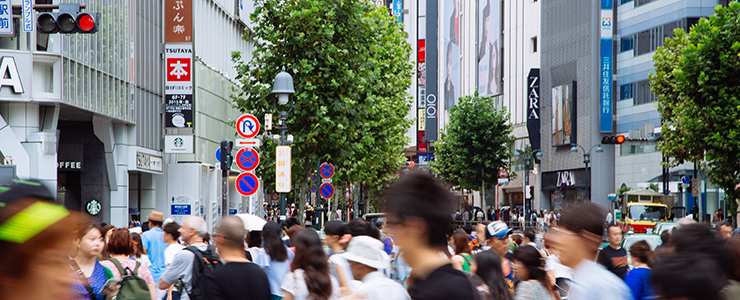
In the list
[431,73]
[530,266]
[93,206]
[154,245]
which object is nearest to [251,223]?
[530,266]

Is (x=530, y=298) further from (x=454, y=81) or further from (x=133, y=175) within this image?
(x=454, y=81)

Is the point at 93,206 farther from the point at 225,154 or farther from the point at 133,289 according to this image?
the point at 133,289

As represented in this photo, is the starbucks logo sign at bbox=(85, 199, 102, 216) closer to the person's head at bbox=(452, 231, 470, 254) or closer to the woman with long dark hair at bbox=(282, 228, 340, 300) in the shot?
the person's head at bbox=(452, 231, 470, 254)

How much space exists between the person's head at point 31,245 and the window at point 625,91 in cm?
6340

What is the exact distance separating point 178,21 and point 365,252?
30.2 m

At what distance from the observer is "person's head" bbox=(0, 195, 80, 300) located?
2283 millimetres

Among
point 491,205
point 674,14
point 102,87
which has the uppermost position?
point 674,14

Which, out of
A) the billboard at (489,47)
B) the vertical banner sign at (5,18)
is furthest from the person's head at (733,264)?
the billboard at (489,47)

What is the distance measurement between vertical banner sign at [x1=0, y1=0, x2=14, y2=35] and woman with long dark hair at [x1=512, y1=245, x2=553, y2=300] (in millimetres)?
16633

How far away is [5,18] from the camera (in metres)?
20.7

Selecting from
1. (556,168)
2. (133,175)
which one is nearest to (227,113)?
(133,175)

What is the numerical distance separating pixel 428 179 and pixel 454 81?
102409mm

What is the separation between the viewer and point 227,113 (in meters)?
48.2

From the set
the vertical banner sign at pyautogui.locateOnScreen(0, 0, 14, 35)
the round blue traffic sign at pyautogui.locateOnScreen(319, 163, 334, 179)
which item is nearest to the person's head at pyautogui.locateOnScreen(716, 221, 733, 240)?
the round blue traffic sign at pyautogui.locateOnScreen(319, 163, 334, 179)
